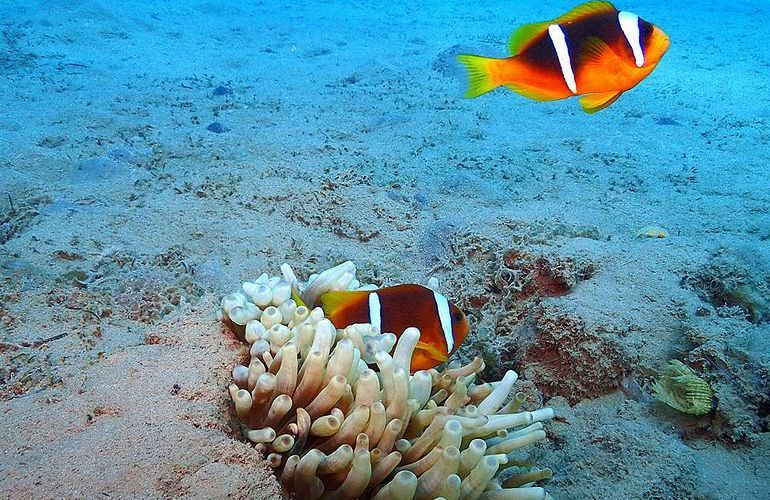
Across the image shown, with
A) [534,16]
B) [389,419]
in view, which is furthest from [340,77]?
[534,16]

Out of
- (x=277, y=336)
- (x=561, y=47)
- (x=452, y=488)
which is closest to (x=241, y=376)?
(x=277, y=336)

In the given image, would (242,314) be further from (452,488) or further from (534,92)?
(534,92)

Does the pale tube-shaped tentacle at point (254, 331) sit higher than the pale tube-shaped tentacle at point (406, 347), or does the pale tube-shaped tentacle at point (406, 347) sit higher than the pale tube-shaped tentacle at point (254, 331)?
the pale tube-shaped tentacle at point (406, 347)

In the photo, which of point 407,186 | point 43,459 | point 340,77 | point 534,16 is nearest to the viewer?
point 43,459

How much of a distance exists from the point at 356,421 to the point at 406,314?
1.87 ft

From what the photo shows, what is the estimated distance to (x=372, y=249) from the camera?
3.91 m

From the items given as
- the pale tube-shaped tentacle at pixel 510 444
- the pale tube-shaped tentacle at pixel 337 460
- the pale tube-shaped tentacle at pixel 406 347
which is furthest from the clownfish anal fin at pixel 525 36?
the pale tube-shaped tentacle at pixel 337 460

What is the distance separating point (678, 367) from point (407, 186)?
2.63 meters

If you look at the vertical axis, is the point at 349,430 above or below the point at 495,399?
above

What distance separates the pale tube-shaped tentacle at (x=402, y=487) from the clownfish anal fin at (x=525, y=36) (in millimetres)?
1824

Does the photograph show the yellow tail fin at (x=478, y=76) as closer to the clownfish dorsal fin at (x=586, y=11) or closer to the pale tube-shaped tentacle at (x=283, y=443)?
the clownfish dorsal fin at (x=586, y=11)

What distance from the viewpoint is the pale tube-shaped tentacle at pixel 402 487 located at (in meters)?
1.49

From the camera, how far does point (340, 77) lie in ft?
29.0

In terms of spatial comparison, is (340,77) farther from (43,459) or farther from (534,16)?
(534,16)
